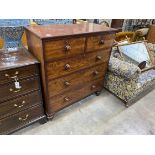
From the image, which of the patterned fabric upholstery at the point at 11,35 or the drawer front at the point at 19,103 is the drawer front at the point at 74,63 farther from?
the patterned fabric upholstery at the point at 11,35

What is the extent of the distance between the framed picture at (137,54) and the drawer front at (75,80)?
61cm

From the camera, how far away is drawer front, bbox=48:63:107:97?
156 cm

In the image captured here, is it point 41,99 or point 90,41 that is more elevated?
point 90,41

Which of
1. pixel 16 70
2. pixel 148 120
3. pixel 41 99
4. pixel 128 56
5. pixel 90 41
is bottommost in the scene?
pixel 148 120

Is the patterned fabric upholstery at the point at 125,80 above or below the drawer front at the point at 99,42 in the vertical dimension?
below

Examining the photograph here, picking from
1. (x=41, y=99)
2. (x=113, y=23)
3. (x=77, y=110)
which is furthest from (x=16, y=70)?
(x=113, y=23)

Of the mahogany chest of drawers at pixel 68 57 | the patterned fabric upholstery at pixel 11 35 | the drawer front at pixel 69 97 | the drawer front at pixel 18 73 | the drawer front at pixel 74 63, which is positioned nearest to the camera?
the drawer front at pixel 18 73

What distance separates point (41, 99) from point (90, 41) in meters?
0.86

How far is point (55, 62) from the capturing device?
141 centimetres

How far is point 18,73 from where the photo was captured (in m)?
1.27

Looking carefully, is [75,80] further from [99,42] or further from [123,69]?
[123,69]

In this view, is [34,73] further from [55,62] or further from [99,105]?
[99,105]

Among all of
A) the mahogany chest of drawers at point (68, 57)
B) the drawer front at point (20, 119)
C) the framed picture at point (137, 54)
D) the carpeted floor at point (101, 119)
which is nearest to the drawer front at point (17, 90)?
the mahogany chest of drawers at point (68, 57)

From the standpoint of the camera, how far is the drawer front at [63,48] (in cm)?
129
